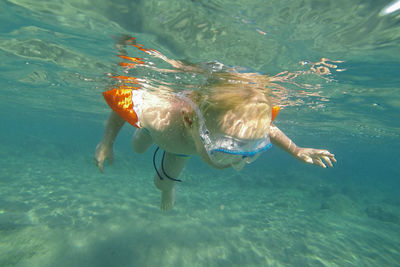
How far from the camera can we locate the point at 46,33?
26.8 ft

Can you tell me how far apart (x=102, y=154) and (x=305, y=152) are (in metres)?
3.78

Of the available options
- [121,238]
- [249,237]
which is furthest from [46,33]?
[249,237]

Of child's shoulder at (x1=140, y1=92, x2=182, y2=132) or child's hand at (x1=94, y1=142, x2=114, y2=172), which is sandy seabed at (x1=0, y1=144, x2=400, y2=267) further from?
child's shoulder at (x1=140, y1=92, x2=182, y2=132)

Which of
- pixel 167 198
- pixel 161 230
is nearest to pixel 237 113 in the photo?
pixel 167 198

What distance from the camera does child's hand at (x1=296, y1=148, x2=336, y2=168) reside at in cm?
348

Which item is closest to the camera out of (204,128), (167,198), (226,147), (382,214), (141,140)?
(226,147)

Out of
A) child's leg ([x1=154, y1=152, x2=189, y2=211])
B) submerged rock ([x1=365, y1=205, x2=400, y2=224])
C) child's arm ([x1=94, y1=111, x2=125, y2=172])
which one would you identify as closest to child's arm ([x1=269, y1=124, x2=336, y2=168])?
child's leg ([x1=154, y1=152, x2=189, y2=211])

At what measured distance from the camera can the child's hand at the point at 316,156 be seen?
348cm

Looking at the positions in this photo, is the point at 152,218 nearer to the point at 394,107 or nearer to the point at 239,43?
the point at 239,43

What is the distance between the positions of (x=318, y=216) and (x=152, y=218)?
10538 millimetres

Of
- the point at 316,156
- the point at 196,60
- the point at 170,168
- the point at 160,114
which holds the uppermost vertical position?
the point at 196,60

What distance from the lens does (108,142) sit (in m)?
4.18

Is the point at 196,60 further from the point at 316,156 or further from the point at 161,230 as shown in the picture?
the point at 161,230

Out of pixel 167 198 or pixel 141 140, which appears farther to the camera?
pixel 167 198
